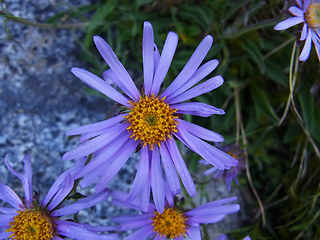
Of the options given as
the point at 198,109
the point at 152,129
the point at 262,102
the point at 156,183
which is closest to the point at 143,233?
the point at 156,183

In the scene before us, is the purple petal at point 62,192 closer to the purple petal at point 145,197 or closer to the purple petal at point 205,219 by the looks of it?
the purple petal at point 145,197

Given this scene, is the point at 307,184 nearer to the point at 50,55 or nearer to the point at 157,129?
the point at 157,129

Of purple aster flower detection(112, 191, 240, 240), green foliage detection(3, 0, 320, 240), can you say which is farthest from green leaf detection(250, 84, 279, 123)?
purple aster flower detection(112, 191, 240, 240)

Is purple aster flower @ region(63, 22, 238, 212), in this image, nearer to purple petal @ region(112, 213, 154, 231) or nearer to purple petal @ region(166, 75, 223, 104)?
purple petal @ region(166, 75, 223, 104)

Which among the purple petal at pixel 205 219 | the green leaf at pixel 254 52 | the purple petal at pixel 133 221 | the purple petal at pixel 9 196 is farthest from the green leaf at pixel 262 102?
the purple petal at pixel 9 196

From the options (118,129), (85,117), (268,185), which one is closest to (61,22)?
(85,117)

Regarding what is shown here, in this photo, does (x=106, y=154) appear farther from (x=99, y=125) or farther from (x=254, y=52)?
(x=254, y=52)
